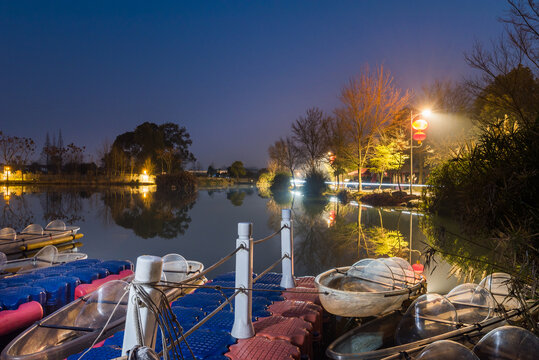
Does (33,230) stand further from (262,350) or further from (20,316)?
(262,350)

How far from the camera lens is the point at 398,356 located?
3076mm

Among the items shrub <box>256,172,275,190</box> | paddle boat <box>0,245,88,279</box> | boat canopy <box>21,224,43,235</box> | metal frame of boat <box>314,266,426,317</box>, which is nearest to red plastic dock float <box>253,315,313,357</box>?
metal frame of boat <box>314,266,426,317</box>

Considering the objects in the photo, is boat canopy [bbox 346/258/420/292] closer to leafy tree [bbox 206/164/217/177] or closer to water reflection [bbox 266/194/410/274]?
water reflection [bbox 266/194/410/274]

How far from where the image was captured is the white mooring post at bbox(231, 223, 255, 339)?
329 cm

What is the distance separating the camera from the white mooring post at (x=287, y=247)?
15.8 ft

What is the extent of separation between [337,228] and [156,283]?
44.2 feet

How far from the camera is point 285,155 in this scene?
5272cm

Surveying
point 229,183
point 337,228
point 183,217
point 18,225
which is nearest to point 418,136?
point 337,228

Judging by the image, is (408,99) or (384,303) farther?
(408,99)

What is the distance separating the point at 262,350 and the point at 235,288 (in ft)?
1.99

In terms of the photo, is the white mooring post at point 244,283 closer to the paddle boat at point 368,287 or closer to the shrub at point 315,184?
the paddle boat at point 368,287

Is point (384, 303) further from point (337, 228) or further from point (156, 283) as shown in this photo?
point (337, 228)

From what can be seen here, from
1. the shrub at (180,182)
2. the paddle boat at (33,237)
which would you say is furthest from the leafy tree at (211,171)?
the paddle boat at (33,237)

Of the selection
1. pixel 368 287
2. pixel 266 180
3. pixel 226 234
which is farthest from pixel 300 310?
pixel 266 180
